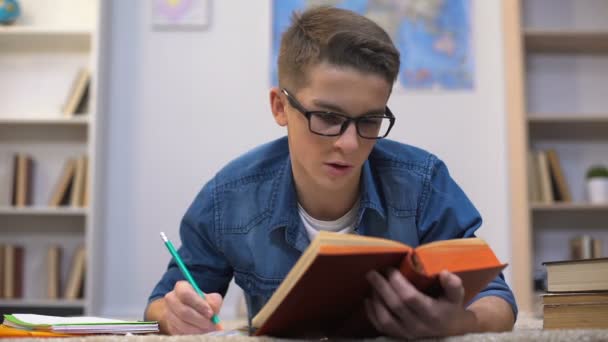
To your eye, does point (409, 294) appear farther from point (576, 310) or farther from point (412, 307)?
point (576, 310)

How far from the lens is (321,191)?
Result: 1293mm

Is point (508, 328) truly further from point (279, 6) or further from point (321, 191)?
point (279, 6)

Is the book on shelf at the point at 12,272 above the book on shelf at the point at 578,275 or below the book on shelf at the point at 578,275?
below

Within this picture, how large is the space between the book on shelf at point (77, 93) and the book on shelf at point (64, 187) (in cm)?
25

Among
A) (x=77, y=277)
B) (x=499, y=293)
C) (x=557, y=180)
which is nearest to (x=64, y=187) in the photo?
(x=77, y=277)

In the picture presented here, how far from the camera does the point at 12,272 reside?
3373 millimetres

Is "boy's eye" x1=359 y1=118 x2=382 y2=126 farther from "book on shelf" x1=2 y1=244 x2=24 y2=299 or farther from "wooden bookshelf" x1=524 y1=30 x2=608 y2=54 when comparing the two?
"book on shelf" x1=2 y1=244 x2=24 y2=299

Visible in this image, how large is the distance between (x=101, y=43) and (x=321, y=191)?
2.46 meters

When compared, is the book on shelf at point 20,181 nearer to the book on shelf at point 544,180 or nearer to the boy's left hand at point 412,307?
the book on shelf at point 544,180

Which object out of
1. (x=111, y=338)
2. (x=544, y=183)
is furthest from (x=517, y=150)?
(x=111, y=338)

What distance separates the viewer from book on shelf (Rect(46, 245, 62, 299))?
3.34 metres

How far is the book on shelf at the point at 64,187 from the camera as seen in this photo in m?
3.36

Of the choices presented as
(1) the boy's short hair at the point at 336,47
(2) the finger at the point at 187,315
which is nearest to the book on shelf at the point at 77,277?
(1) the boy's short hair at the point at 336,47

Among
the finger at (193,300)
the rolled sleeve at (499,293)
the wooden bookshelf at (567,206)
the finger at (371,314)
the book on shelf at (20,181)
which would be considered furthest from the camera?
the book on shelf at (20,181)
